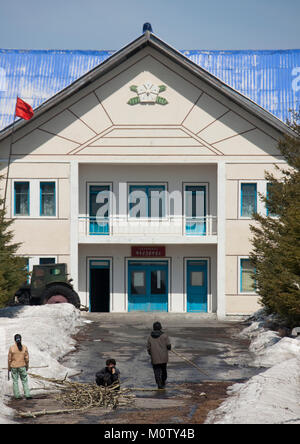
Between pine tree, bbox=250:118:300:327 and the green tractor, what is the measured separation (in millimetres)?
8151

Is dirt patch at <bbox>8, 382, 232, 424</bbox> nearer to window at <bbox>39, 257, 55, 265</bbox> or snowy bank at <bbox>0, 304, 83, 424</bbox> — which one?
snowy bank at <bbox>0, 304, 83, 424</bbox>

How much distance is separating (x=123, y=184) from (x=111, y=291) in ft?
17.5

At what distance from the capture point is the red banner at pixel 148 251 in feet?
115

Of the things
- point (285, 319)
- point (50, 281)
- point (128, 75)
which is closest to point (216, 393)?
point (285, 319)

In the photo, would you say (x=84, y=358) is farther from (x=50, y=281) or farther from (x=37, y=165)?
(x=37, y=165)

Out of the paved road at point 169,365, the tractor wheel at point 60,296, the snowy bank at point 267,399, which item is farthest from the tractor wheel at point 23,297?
the snowy bank at point 267,399

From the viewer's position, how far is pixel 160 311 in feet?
115

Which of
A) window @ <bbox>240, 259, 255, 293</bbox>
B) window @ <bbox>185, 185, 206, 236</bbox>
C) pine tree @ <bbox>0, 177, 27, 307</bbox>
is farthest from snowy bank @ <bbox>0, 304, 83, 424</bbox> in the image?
window @ <bbox>240, 259, 255, 293</bbox>

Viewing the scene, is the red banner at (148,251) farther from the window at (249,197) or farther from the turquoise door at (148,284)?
the window at (249,197)

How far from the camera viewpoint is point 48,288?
30.8 m

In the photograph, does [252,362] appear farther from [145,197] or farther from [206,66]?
[206,66]

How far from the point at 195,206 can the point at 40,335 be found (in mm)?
14953

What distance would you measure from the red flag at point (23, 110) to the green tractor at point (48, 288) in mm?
6720

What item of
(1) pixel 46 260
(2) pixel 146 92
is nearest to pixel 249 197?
(2) pixel 146 92
